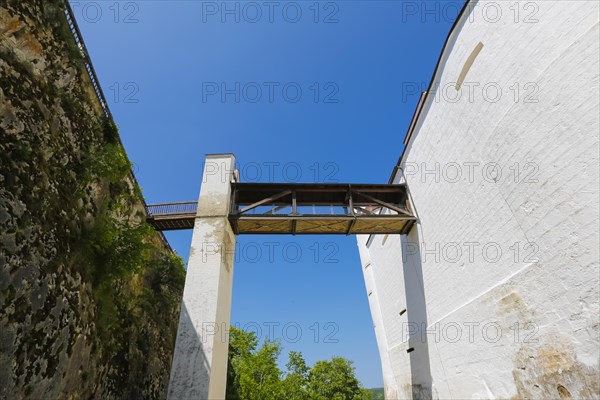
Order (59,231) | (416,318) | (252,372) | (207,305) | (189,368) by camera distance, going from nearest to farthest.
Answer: (59,231) → (189,368) → (207,305) → (416,318) → (252,372)

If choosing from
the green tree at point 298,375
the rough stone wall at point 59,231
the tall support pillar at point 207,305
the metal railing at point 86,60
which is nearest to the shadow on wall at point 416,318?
the tall support pillar at point 207,305

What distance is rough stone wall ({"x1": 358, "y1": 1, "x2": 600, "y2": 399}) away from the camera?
4723 mm

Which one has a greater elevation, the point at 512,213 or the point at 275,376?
the point at 512,213

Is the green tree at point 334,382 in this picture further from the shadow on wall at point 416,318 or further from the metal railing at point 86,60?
the metal railing at point 86,60

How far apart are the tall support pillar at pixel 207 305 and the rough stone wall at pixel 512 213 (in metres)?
6.32

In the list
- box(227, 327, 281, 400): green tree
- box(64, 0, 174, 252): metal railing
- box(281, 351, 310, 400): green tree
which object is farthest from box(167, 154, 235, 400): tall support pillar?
box(281, 351, 310, 400): green tree

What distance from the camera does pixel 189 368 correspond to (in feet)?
23.8

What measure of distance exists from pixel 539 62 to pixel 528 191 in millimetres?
2442

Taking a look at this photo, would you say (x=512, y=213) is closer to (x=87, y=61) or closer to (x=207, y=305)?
(x=207, y=305)

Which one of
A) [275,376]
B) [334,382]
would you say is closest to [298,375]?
[334,382]

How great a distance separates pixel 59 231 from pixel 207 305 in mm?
3858

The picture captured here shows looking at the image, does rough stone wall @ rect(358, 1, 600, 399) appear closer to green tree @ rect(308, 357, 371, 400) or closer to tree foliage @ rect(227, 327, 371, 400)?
tree foliage @ rect(227, 327, 371, 400)

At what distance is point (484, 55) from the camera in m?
7.09

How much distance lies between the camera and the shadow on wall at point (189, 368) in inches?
276
